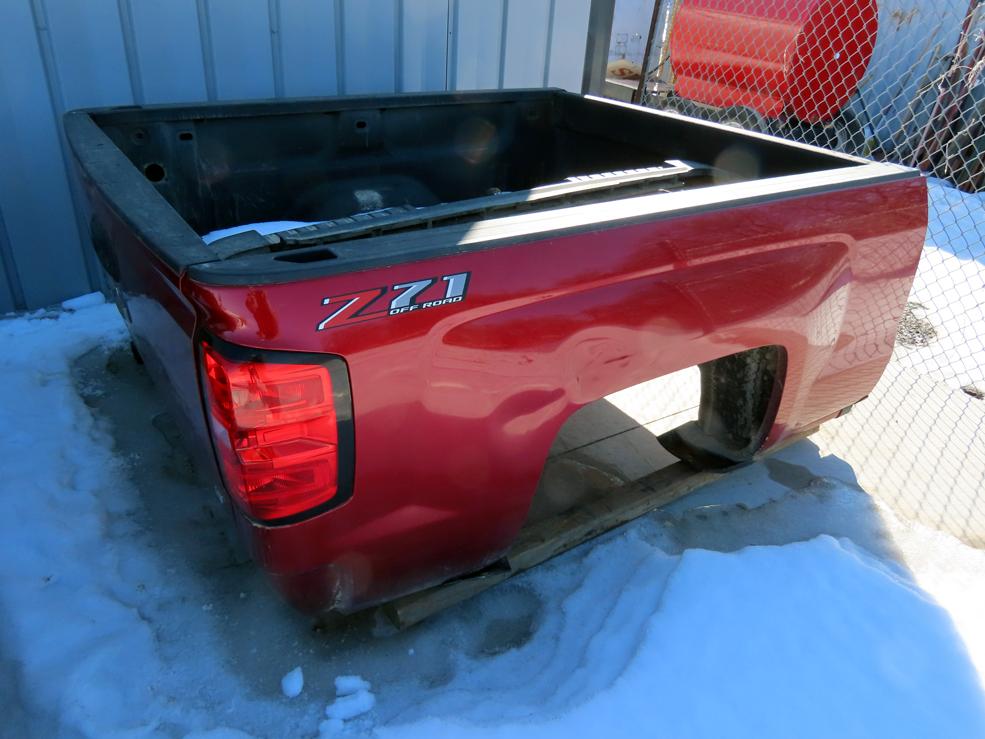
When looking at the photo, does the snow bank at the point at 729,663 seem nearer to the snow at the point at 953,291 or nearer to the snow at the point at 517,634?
the snow at the point at 517,634

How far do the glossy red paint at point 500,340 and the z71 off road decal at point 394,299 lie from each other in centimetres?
1

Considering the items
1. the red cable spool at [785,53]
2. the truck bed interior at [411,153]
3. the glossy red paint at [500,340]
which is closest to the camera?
the glossy red paint at [500,340]

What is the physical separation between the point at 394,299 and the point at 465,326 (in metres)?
0.19

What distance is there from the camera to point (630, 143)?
3.41 m

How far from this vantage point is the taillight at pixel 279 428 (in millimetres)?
1467

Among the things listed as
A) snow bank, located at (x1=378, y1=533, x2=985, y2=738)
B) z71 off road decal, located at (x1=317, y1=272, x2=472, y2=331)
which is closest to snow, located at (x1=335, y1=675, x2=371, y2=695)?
snow bank, located at (x1=378, y1=533, x2=985, y2=738)

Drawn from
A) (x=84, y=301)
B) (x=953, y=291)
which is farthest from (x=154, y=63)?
(x=953, y=291)

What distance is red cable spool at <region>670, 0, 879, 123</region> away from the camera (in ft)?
26.4

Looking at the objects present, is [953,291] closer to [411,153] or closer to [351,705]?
[411,153]

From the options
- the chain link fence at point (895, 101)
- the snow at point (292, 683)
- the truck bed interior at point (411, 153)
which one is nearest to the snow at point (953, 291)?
the chain link fence at point (895, 101)

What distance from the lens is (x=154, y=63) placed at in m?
3.88

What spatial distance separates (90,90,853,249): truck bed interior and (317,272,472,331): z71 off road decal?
31.8 inches

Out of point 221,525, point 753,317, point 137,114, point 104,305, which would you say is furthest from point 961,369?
point 104,305

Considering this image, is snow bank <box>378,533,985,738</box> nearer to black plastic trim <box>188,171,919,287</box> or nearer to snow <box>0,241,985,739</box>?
snow <box>0,241,985,739</box>
